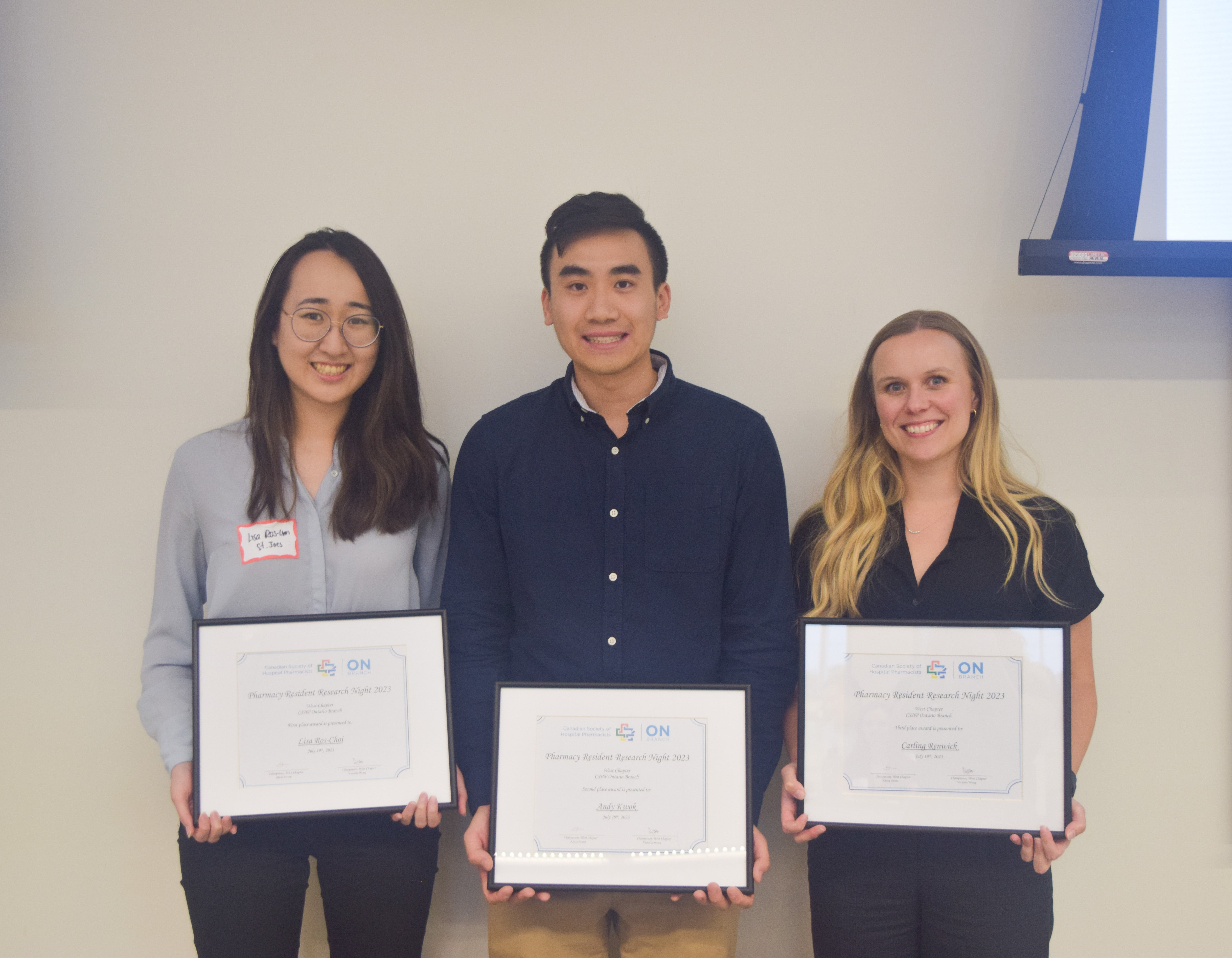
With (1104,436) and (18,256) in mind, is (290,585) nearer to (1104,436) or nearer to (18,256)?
(18,256)

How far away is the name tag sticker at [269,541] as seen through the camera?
5.16 ft

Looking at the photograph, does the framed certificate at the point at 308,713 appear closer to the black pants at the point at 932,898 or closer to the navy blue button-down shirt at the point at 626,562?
the navy blue button-down shirt at the point at 626,562

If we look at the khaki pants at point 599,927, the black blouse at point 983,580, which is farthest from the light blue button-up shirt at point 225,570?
the black blouse at point 983,580

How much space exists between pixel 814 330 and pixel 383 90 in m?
1.34

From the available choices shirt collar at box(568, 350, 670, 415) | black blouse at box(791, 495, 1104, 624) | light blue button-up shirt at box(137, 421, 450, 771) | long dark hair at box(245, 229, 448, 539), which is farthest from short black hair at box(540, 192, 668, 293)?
black blouse at box(791, 495, 1104, 624)

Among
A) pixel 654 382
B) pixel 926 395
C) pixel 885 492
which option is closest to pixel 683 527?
pixel 654 382

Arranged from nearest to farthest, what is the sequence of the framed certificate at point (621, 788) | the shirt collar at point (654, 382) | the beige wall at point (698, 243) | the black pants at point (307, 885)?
the framed certificate at point (621, 788) < the black pants at point (307, 885) < the shirt collar at point (654, 382) < the beige wall at point (698, 243)

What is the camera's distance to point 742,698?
1427 millimetres

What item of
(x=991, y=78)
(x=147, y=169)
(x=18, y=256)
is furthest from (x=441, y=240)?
(x=991, y=78)

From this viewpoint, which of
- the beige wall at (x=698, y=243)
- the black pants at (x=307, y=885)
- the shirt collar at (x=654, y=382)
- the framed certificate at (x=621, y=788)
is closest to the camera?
the framed certificate at (x=621, y=788)

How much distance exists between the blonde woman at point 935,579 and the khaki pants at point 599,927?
0.24 m

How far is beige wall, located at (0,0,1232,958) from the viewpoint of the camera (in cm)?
199

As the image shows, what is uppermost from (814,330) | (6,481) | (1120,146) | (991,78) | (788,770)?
(991,78)

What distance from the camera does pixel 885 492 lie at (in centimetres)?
168
